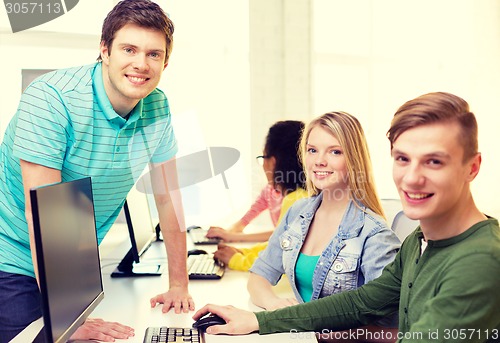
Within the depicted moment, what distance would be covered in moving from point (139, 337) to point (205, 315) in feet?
0.52

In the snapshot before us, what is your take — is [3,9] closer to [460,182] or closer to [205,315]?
[205,315]

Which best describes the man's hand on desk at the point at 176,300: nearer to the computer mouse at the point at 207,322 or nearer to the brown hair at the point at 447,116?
the computer mouse at the point at 207,322

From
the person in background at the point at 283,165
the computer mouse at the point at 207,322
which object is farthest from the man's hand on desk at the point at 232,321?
the person in background at the point at 283,165

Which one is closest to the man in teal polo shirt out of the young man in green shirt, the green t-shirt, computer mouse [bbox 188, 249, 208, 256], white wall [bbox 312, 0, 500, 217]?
the green t-shirt

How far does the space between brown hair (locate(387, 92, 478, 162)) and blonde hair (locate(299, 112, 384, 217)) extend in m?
0.56

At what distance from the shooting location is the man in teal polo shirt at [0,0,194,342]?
1373 mm

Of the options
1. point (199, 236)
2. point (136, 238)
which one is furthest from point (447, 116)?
point (199, 236)

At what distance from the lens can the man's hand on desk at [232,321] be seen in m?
1.22

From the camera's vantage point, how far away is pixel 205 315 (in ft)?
4.23

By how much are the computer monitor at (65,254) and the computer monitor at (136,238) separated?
584 millimetres

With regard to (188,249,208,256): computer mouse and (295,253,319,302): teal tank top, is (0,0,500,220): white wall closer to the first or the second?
(188,249,208,256): computer mouse

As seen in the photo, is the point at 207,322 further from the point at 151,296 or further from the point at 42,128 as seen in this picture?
the point at 42,128

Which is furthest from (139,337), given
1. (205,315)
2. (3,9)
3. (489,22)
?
(489,22)

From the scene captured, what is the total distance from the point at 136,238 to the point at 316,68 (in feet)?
7.97
